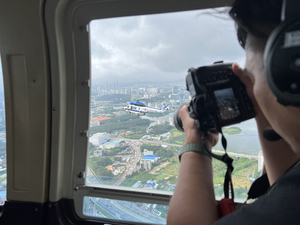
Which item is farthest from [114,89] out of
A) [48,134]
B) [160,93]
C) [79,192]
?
[79,192]

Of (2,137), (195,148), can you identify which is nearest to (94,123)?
(2,137)

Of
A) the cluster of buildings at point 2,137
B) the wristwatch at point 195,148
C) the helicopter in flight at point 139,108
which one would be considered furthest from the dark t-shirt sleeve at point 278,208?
the cluster of buildings at point 2,137

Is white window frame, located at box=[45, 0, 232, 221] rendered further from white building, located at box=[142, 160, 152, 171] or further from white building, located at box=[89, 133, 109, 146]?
white building, located at box=[142, 160, 152, 171]

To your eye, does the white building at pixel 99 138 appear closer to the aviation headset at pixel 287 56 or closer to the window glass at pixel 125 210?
the window glass at pixel 125 210

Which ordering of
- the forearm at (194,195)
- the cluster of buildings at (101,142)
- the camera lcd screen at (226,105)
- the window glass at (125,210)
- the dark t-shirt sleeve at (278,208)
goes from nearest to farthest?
1. the dark t-shirt sleeve at (278,208)
2. the forearm at (194,195)
3. the camera lcd screen at (226,105)
4. the window glass at (125,210)
5. the cluster of buildings at (101,142)

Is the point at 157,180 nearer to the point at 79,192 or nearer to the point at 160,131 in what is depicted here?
the point at 160,131

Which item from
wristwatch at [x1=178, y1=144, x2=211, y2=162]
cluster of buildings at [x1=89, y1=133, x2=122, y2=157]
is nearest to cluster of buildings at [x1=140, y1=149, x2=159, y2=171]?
cluster of buildings at [x1=89, y1=133, x2=122, y2=157]
